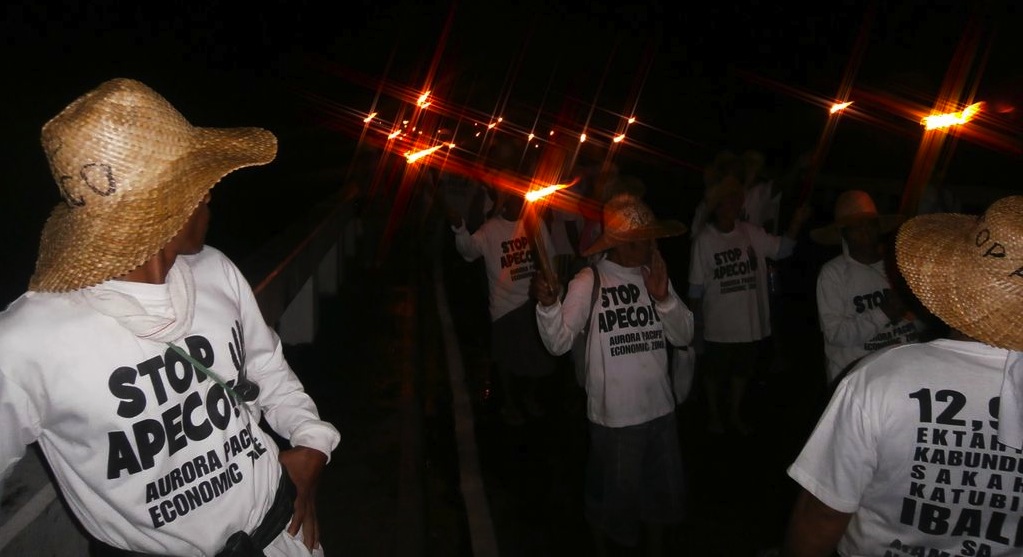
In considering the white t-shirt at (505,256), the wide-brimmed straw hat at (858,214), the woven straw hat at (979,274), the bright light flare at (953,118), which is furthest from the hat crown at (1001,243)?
the white t-shirt at (505,256)

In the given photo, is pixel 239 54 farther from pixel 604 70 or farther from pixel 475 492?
pixel 475 492

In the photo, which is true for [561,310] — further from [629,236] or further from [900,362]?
[900,362]

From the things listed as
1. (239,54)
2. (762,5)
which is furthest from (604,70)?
(239,54)

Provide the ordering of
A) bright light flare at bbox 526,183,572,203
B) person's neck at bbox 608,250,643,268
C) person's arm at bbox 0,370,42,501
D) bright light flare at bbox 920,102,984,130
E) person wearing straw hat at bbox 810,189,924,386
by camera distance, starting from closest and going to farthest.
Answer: person's arm at bbox 0,370,42,501
bright light flare at bbox 526,183,572,203
bright light flare at bbox 920,102,984,130
person's neck at bbox 608,250,643,268
person wearing straw hat at bbox 810,189,924,386

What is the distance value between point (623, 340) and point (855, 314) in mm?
1479

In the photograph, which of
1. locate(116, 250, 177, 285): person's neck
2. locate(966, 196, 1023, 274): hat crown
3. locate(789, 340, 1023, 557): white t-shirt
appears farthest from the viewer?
locate(789, 340, 1023, 557): white t-shirt

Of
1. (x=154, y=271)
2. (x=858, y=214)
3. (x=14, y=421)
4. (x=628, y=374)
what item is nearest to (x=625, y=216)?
(x=628, y=374)

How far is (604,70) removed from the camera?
56969mm

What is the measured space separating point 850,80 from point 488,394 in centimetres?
2418

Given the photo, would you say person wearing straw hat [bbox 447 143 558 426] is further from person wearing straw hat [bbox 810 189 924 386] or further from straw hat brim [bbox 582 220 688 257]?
person wearing straw hat [bbox 810 189 924 386]

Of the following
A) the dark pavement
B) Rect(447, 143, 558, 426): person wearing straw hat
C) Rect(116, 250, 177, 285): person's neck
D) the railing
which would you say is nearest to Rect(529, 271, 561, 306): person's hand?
the dark pavement

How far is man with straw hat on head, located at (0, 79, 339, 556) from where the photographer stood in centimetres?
190

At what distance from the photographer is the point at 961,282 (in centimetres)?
233

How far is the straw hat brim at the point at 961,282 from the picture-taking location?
2238 millimetres
